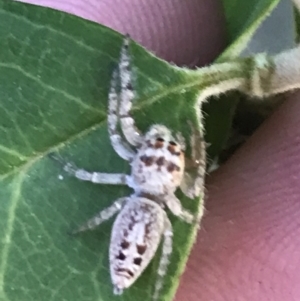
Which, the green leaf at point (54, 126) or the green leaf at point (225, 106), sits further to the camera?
the green leaf at point (225, 106)

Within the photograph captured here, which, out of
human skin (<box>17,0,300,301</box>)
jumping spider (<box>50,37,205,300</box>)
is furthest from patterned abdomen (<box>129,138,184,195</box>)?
human skin (<box>17,0,300,301</box>)

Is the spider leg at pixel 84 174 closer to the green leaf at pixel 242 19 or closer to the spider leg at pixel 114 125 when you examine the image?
the spider leg at pixel 114 125

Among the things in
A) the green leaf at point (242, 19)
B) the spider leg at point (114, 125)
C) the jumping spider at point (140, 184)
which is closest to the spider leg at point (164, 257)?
the jumping spider at point (140, 184)

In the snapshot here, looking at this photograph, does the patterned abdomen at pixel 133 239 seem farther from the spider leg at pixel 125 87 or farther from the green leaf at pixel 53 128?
the spider leg at pixel 125 87

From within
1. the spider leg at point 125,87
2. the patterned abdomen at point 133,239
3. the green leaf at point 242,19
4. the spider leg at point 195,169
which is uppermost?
the green leaf at point 242,19

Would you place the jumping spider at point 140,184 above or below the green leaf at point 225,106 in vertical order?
below

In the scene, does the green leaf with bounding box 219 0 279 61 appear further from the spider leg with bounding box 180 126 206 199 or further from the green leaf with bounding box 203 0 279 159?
the spider leg with bounding box 180 126 206 199

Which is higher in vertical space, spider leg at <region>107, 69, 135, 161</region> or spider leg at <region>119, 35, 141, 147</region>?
spider leg at <region>119, 35, 141, 147</region>
